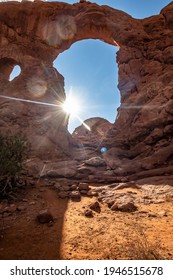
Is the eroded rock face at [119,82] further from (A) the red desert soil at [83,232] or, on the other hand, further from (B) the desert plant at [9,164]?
(A) the red desert soil at [83,232]

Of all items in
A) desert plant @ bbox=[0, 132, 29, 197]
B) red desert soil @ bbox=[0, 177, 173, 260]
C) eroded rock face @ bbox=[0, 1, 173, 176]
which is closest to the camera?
red desert soil @ bbox=[0, 177, 173, 260]

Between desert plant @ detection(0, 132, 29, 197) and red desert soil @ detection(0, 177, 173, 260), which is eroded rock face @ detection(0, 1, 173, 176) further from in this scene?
red desert soil @ detection(0, 177, 173, 260)

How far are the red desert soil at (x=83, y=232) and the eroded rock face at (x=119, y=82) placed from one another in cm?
489

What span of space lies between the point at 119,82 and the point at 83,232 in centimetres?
1539

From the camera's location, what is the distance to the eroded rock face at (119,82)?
12984mm

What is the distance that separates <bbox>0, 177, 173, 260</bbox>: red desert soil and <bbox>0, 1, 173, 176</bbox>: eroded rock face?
4893 mm

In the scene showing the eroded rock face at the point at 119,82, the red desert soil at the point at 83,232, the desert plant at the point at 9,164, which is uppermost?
the eroded rock face at the point at 119,82

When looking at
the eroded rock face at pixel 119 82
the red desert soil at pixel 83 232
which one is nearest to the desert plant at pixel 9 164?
the red desert soil at pixel 83 232

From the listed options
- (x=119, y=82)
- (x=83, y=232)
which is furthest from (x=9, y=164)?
(x=119, y=82)

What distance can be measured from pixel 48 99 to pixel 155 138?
29.3ft

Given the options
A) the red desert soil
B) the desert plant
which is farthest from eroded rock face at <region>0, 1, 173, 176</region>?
the red desert soil

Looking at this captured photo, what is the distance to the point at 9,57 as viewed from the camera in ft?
58.1

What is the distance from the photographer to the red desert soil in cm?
436

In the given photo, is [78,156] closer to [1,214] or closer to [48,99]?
[48,99]
